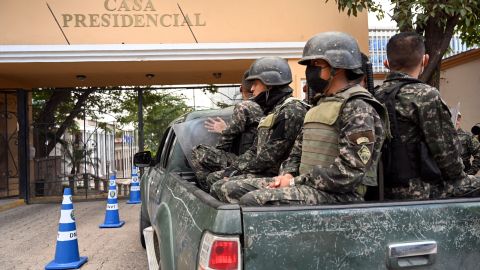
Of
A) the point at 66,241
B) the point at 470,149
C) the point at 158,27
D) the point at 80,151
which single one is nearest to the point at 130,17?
the point at 158,27

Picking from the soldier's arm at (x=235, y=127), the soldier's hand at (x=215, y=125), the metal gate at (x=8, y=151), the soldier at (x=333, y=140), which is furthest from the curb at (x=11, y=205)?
the soldier at (x=333, y=140)

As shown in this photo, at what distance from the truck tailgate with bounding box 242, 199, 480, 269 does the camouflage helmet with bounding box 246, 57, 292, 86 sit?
170 centimetres

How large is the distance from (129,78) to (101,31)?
80.4 inches

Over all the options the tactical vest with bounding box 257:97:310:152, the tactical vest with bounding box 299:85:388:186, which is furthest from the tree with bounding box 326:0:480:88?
the tactical vest with bounding box 299:85:388:186

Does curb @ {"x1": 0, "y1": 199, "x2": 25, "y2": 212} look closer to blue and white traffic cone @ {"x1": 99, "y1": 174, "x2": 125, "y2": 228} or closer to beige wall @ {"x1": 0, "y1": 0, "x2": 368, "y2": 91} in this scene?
beige wall @ {"x1": 0, "y1": 0, "x2": 368, "y2": 91}

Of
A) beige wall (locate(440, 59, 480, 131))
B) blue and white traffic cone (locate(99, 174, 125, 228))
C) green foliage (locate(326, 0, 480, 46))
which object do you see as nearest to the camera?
green foliage (locate(326, 0, 480, 46))

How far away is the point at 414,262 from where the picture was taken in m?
1.72

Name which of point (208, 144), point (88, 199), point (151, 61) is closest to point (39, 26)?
point (151, 61)

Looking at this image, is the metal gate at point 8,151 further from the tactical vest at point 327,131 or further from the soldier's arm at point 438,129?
the soldier's arm at point 438,129

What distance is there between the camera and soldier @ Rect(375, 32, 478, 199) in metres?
2.37

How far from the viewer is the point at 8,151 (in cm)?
1012

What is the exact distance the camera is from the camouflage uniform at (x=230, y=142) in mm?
3336

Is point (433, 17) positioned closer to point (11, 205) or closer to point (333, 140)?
point (333, 140)

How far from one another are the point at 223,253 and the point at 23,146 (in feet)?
30.7
